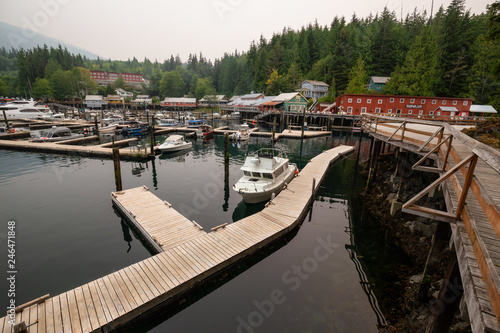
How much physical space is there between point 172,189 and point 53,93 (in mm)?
123331

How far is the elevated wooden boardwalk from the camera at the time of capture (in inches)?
299

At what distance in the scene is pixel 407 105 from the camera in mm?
55844

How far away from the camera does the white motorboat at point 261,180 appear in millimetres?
17852

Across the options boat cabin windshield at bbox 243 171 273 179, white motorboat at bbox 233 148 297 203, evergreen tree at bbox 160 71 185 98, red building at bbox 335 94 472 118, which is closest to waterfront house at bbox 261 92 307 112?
red building at bbox 335 94 472 118

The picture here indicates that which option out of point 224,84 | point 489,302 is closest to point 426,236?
point 489,302

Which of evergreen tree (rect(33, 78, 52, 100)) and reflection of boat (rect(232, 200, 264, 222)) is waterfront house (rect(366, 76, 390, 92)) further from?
evergreen tree (rect(33, 78, 52, 100))

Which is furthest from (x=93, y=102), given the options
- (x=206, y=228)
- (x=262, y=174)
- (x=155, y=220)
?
(x=206, y=228)

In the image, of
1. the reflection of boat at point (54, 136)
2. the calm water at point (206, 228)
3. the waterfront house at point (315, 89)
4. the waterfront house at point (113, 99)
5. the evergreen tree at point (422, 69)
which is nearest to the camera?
the calm water at point (206, 228)

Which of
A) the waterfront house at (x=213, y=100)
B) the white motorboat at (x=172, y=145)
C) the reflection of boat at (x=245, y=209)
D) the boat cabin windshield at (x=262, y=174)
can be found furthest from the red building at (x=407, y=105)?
the waterfront house at (x=213, y=100)

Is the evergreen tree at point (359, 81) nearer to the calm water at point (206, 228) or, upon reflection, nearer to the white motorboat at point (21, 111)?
the calm water at point (206, 228)

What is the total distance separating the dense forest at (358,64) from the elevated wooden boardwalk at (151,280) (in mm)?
15877

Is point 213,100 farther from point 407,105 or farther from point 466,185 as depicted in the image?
point 466,185

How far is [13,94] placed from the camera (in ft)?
390

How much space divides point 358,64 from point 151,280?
86318 mm
